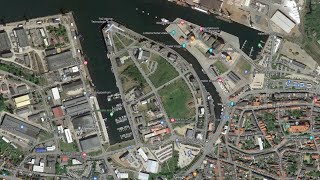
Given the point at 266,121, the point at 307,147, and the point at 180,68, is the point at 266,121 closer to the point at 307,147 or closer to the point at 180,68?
the point at 307,147

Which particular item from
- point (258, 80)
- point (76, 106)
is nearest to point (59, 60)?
point (76, 106)

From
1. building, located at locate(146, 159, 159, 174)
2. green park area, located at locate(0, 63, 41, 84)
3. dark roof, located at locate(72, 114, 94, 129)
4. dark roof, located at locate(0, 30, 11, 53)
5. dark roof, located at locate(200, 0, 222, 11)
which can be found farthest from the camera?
building, located at locate(146, 159, 159, 174)

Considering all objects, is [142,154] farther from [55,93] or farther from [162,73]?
[55,93]

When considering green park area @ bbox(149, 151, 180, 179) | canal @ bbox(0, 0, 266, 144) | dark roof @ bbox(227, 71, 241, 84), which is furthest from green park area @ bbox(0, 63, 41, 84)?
dark roof @ bbox(227, 71, 241, 84)

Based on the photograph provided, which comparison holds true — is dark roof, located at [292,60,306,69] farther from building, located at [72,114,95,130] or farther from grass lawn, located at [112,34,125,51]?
building, located at [72,114,95,130]

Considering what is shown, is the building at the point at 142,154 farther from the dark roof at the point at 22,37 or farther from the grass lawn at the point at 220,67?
the dark roof at the point at 22,37

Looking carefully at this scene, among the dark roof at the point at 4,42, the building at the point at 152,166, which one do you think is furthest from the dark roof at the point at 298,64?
the dark roof at the point at 4,42
